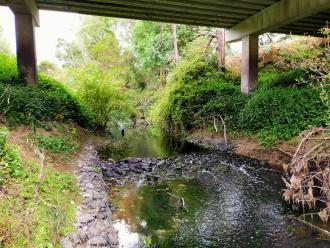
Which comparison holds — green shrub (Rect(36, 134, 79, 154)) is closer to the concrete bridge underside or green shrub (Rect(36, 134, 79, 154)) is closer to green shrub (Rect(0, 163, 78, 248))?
green shrub (Rect(0, 163, 78, 248))

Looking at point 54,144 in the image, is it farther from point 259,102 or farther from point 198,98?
point 198,98

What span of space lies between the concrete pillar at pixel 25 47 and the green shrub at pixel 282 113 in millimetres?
8724

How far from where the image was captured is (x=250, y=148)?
36.5ft

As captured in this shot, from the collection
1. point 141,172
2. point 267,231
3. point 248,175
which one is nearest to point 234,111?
point 248,175

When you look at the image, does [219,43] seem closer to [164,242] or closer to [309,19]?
[309,19]

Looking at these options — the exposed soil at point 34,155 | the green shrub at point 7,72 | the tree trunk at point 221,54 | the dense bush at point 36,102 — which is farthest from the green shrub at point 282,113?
the green shrub at point 7,72

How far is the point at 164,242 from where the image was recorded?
4.97 m

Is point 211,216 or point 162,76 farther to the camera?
point 162,76

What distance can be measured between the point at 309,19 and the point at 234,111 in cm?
587

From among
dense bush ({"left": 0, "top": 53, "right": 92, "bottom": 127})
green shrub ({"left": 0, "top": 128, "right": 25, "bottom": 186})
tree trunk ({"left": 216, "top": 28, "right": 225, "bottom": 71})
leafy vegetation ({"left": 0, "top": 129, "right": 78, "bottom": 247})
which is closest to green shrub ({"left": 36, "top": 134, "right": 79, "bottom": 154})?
dense bush ({"left": 0, "top": 53, "right": 92, "bottom": 127})

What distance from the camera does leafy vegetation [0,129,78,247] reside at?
11.0 feet

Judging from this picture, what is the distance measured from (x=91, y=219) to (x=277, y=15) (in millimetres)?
10772

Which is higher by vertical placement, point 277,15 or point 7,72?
point 277,15

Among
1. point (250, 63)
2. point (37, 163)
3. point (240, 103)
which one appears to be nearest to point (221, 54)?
point (250, 63)
